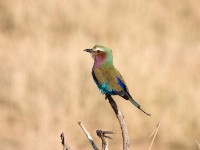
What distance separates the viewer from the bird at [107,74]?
166 inches

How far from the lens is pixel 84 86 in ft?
42.9

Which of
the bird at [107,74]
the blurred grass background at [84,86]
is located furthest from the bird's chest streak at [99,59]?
the blurred grass background at [84,86]

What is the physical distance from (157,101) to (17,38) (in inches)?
151

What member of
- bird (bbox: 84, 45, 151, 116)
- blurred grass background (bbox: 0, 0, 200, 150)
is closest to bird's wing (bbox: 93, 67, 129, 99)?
bird (bbox: 84, 45, 151, 116)

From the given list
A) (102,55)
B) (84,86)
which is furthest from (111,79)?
(84,86)

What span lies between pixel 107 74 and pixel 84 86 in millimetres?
8800

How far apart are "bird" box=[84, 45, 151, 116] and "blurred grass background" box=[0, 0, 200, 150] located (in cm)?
710

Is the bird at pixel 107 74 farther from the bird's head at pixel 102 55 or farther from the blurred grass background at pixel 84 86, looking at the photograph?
the blurred grass background at pixel 84 86

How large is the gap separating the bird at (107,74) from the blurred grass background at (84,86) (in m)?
7.10

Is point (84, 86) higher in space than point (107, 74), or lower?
higher

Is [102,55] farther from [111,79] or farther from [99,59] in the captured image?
[111,79]

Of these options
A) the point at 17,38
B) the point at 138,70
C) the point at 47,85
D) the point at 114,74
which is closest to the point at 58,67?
the point at 47,85

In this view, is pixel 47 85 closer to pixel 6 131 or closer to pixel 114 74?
pixel 6 131

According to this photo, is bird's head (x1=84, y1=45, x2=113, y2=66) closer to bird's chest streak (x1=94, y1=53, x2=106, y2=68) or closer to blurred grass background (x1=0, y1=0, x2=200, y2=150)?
bird's chest streak (x1=94, y1=53, x2=106, y2=68)
